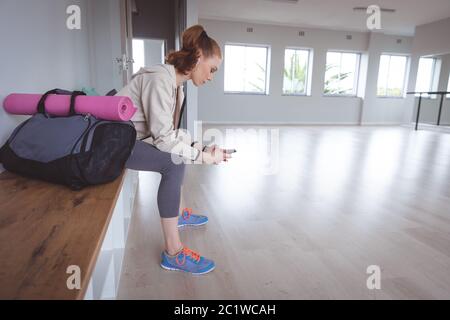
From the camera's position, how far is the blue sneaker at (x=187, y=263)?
1.32 m

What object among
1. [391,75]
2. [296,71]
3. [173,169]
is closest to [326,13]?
[296,71]

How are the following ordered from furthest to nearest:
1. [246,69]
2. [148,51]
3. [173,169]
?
[148,51]
[246,69]
[173,169]

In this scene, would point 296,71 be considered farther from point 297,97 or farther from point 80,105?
point 80,105

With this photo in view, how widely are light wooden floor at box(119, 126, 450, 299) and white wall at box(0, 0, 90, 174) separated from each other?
85 centimetres

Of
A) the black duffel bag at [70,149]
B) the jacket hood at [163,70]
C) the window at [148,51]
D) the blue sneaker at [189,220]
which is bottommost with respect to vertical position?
the blue sneaker at [189,220]

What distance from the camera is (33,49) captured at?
1.42m

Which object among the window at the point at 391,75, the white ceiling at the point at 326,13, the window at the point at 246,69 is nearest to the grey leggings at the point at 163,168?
the white ceiling at the point at 326,13

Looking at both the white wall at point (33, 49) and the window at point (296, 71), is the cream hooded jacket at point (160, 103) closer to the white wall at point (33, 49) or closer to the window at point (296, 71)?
the white wall at point (33, 49)

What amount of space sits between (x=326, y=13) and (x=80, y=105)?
7.57 meters

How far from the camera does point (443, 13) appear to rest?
7.19 meters

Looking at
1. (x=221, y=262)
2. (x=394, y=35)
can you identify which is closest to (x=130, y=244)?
(x=221, y=262)

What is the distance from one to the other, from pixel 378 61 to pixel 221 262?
9.56 m

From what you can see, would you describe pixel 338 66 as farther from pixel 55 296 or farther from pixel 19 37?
pixel 55 296

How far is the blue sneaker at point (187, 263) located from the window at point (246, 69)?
25.5 feet
